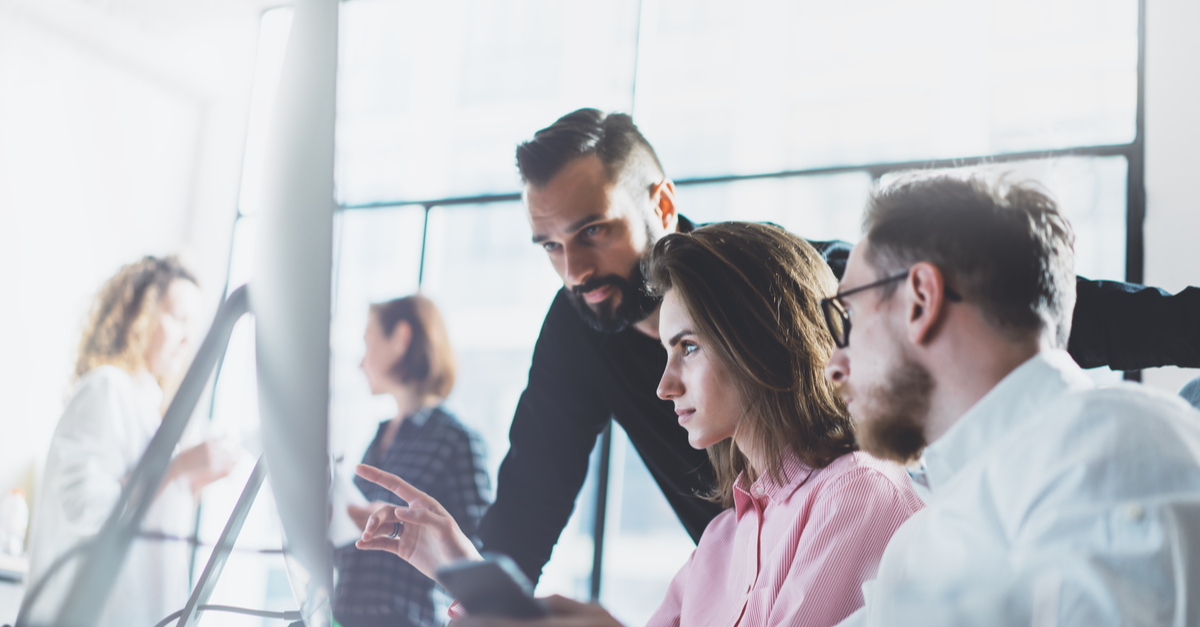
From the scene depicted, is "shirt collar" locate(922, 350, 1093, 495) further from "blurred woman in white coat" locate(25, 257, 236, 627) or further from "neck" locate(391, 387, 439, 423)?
"neck" locate(391, 387, 439, 423)

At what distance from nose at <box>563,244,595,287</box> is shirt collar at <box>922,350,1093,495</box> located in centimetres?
91

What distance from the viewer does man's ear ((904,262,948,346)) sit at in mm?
675

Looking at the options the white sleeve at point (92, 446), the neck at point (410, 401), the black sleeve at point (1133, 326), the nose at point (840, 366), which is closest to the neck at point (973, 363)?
the nose at point (840, 366)

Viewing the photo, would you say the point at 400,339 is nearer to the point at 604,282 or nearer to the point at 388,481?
the point at 604,282

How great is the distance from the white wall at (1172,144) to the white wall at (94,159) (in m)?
3.62

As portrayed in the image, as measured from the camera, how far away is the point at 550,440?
1.62 metres

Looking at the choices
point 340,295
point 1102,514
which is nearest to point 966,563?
point 1102,514

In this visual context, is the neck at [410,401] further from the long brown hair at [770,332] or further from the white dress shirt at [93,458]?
the long brown hair at [770,332]

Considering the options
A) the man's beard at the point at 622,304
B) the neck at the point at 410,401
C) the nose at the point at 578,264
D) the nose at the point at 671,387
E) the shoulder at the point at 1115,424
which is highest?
the nose at the point at 578,264

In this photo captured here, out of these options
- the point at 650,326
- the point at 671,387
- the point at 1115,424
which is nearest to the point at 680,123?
the point at 650,326

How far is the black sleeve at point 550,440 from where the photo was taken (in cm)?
155

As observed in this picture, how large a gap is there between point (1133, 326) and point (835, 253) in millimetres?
448

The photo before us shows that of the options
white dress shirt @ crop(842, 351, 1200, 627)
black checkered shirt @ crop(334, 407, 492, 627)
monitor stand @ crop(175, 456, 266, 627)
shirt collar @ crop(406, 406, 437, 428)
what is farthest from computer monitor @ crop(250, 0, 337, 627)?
shirt collar @ crop(406, 406, 437, 428)

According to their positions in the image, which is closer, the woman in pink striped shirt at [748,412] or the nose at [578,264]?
the woman in pink striped shirt at [748,412]
